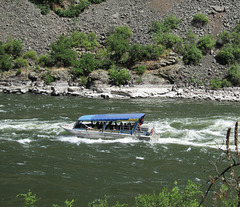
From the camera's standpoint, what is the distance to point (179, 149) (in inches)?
872

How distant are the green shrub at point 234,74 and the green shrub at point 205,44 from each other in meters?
9.21

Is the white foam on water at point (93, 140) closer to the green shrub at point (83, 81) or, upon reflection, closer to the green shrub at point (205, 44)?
the green shrub at point (83, 81)

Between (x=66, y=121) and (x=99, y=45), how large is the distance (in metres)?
41.7

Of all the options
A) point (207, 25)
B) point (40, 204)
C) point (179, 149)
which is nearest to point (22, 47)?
point (207, 25)

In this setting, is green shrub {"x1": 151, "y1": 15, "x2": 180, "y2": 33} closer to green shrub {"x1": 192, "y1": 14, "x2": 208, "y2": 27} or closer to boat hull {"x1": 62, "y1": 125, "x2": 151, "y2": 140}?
green shrub {"x1": 192, "y1": 14, "x2": 208, "y2": 27}

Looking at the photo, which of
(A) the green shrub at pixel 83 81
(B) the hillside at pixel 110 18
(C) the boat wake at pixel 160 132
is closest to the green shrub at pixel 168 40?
(B) the hillside at pixel 110 18

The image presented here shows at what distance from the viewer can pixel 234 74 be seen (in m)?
54.1

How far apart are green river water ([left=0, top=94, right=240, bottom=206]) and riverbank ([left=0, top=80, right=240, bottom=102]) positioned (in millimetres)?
12930

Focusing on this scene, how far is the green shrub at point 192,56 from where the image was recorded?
197 ft

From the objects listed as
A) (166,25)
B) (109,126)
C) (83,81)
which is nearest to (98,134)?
(109,126)

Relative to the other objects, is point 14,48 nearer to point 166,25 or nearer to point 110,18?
point 110,18

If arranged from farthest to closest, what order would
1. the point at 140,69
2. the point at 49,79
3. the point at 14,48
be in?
the point at 14,48 < the point at 140,69 < the point at 49,79

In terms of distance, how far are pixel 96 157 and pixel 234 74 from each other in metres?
42.5

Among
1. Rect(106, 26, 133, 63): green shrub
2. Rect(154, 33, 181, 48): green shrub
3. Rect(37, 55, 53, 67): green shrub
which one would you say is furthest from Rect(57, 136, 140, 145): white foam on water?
Rect(154, 33, 181, 48): green shrub
